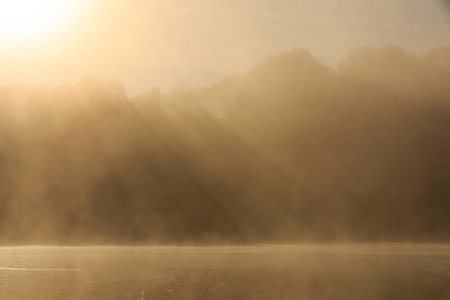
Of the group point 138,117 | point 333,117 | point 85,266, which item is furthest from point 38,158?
point 85,266

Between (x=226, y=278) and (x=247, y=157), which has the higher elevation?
(x=247, y=157)

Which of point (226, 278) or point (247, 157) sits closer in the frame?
point (226, 278)

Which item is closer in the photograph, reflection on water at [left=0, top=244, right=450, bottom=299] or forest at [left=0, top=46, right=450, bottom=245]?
reflection on water at [left=0, top=244, right=450, bottom=299]

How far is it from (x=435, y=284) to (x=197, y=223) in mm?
35070

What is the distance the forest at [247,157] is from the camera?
176 ft

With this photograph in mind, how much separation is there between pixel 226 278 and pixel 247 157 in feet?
124

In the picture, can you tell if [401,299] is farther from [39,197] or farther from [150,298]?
[39,197]

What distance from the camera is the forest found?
53719mm

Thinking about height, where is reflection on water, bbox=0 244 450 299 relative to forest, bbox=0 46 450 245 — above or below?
below

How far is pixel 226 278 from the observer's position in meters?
21.7

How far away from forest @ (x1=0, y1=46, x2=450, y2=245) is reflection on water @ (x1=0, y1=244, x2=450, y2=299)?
22111 millimetres

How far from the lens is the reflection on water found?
18.3 meters

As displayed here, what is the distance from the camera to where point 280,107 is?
192 ft

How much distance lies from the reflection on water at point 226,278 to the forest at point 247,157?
2211cm
